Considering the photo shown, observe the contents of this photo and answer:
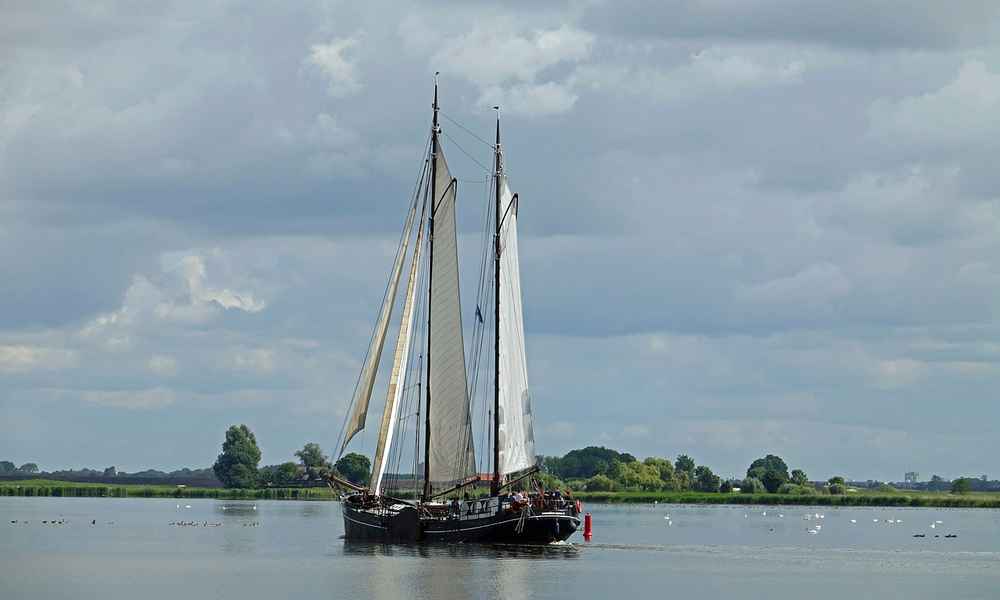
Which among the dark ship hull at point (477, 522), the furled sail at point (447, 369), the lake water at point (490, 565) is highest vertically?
the furled sail at point (447, 369)

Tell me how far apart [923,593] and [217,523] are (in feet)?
265

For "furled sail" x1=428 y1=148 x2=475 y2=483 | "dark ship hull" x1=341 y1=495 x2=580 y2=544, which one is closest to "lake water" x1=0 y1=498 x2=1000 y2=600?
"dark ship hull" x1=341 y1=495 x2=580 y2=544

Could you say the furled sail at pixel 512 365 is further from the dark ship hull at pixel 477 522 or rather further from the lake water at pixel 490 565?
the lake water at pixel 490 565

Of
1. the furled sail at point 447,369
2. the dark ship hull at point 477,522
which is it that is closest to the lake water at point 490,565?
the dark ship hull at point 477,522

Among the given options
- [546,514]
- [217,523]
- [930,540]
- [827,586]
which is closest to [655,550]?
[546,514]

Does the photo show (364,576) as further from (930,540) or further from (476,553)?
(930,540)

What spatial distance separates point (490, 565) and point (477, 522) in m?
9.32

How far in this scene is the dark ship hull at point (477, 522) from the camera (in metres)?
87.9

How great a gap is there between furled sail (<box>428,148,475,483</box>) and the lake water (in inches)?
198

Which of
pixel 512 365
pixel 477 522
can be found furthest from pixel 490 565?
pixel 512 365

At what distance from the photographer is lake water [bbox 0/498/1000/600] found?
70.7 meters

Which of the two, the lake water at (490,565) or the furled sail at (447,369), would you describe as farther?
the furled sail at (447,369)

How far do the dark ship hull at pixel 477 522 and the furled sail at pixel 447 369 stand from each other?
2225 mm

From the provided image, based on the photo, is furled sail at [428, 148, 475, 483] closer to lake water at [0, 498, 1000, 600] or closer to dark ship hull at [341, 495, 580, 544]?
dark ship hull at [341, 495, 580, 544]
